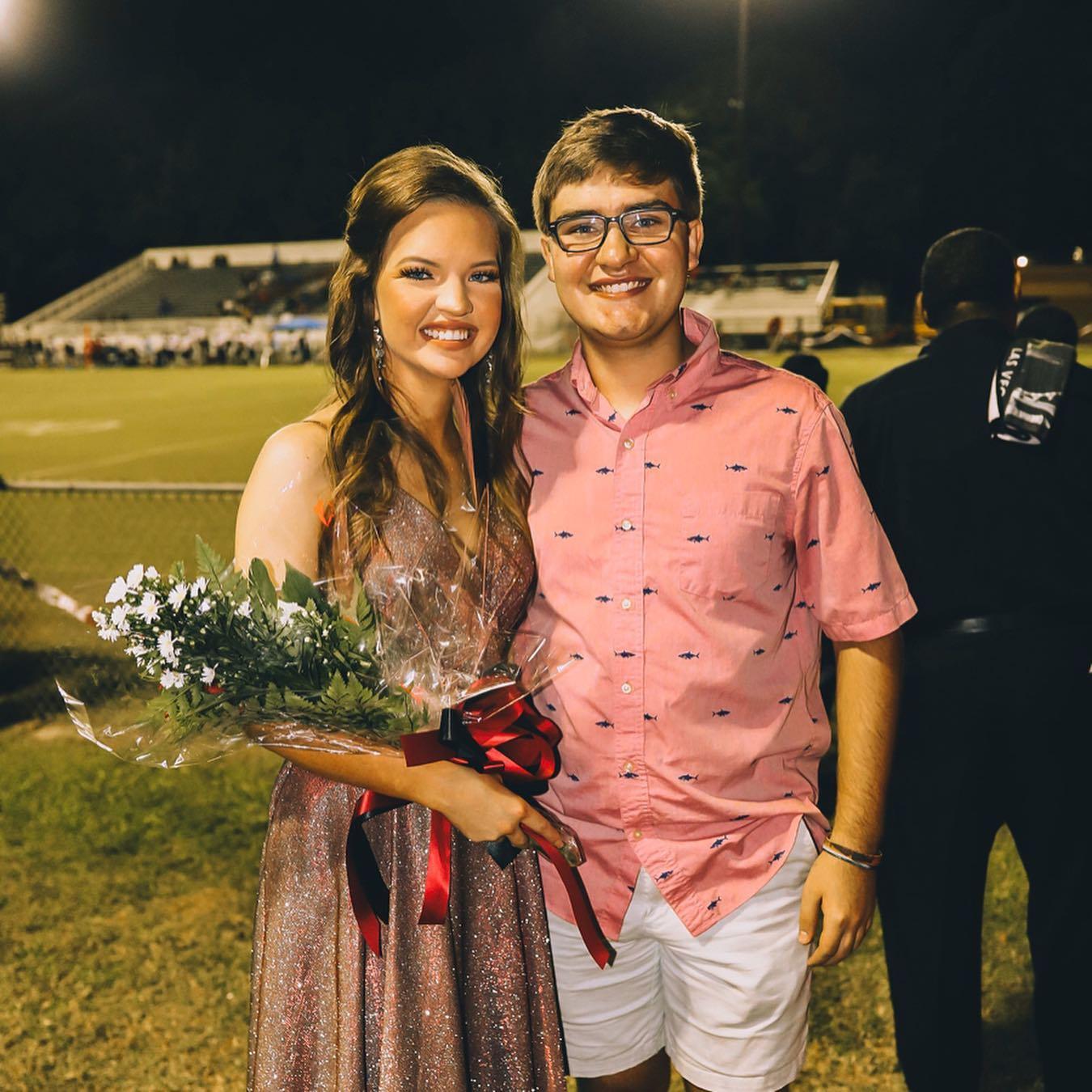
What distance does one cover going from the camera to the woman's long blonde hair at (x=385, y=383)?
79.1 inches

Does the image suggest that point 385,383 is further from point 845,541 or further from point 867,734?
point 867,734

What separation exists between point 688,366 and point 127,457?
1540 cm

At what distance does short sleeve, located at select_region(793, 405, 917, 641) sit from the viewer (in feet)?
6.57

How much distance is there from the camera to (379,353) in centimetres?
221

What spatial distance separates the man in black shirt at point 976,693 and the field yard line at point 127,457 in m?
13.9

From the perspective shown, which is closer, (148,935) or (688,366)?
(688,366)

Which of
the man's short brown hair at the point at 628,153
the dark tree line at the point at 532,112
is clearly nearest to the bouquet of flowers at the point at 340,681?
the man's short brown hair at the point at 628,153

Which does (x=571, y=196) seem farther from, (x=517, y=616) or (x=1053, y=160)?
(x=1053, y=160)

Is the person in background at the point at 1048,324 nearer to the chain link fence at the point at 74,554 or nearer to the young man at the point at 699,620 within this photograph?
the young man at the point at 699,620

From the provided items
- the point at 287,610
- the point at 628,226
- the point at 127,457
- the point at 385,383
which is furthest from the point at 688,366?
the point at 127,457

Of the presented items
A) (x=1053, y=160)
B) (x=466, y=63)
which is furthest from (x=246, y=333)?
(x=1053, y=160)

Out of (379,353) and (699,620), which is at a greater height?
(379,353)

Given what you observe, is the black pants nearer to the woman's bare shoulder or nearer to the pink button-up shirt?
the pink button-up shirt

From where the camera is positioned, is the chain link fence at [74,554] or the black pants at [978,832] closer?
the chain link fence at [74,554]
